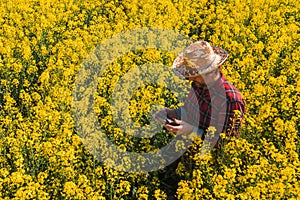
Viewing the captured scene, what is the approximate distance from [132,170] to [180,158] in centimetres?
50

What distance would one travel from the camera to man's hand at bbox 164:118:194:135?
169 inches

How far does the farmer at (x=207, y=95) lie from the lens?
4145 millimetres

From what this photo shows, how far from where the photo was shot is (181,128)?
4.32 metres

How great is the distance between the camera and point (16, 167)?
4602 millimetres

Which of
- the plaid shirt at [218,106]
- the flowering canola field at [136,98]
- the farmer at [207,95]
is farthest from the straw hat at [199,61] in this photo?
the flowering canola field at [136,98]

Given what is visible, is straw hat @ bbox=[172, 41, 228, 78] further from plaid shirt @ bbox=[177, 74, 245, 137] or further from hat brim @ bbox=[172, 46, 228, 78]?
plaid shirt @ bbox=[177, 74, 245, 137]

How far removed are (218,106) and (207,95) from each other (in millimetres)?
133

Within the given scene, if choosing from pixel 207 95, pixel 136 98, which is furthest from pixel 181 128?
pixel 136 98

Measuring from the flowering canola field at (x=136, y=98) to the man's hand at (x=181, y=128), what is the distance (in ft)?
0.46

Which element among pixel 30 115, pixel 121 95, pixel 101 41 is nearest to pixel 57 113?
pixel 30 115

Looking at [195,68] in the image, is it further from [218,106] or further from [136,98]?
[136,98]

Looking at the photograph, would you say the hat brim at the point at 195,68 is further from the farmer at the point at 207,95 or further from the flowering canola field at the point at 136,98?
the flowering canola field at the point at 136,98

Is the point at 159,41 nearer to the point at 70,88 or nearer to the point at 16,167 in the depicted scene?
the point at 70,88

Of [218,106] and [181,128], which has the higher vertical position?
[218,106]
